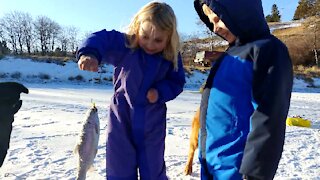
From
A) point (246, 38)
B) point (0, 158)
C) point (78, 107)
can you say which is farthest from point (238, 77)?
point (78, 107)

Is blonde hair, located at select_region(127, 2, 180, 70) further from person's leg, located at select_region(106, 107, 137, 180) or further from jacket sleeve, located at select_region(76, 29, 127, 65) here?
person's leg, located at select_region(106, 107, 137, 180)

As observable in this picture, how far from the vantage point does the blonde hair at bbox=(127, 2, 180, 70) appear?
8.36ft

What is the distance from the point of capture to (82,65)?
2.26 m

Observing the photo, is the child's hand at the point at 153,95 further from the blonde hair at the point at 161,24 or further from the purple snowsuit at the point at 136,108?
the blonde hair at the point at 161,24

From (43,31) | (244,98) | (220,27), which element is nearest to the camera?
(244,98)

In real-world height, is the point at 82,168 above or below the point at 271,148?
below

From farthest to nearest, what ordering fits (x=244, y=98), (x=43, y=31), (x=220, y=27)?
(x=43, y=31) < (x=220, y=27) < (x=244, y=98)

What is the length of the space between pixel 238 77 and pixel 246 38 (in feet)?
0.78

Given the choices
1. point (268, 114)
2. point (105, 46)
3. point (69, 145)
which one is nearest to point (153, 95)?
point (105, 46)

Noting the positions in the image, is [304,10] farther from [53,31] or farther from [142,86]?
[142,86]

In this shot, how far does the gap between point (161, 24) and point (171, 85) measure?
0.46 m

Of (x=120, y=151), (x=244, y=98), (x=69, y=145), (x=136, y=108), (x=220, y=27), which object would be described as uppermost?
(x=220, y=27)

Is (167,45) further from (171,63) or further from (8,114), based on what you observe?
(8,114)

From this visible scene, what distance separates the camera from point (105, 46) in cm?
251
